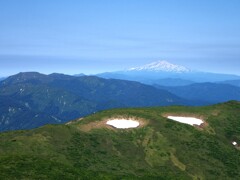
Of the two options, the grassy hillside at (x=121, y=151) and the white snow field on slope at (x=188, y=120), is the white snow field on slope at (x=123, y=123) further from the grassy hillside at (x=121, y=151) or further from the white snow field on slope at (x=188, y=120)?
the white snow field on slope at (x=188, y=120)

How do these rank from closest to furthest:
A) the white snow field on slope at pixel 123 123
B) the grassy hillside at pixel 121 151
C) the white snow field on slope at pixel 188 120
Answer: the grassy hillside at pixel 121 151 → the white snow field on slope at pixel 123 123 → the white snow field on slope at pixel 188 120

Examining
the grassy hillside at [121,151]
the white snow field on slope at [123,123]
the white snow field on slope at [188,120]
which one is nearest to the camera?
the grassy hillside at [121,151]

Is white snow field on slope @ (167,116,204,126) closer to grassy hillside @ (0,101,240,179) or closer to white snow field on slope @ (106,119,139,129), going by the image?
grassy hillside @ (0,101,240,179)

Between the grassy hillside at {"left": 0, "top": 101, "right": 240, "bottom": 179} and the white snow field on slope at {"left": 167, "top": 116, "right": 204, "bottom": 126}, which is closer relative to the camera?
the grassy hillside at {"left": 0, "top": 101, "right": 240, "bottom": 179}

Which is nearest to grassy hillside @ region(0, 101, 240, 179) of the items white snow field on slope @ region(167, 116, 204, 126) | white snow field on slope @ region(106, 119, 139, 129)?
white snow field on slope @ region(106, 119, 139, 129)

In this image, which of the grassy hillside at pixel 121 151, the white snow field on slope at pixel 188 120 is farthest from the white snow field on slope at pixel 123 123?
the white snow field on slope at pixel 188 120

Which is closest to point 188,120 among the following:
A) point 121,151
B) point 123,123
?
point 123,123

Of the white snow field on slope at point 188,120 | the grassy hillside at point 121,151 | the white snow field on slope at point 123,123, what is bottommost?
the grassy hillside at point 121,151

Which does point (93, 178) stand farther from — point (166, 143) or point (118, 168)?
point (166, 143)
